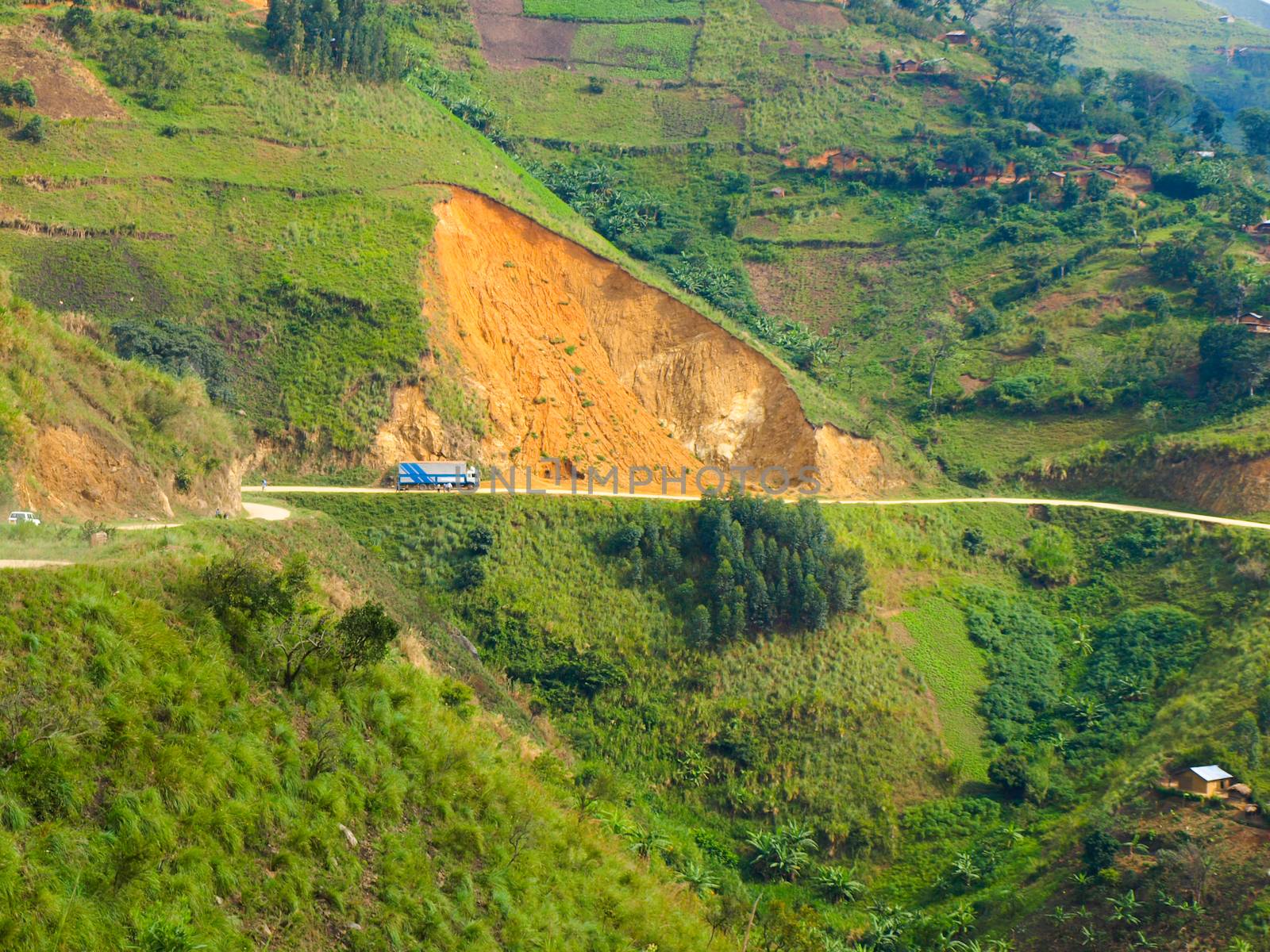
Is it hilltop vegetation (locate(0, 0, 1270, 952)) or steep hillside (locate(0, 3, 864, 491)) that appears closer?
hilltop vegetation (locate(0, 0, 1270, 952))

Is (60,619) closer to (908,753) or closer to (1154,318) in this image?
(908,753)

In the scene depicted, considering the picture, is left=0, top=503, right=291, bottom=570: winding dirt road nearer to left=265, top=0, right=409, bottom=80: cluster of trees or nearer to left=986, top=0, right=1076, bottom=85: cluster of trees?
left=265, top=0, right=409, bottom=80: cluster of trees

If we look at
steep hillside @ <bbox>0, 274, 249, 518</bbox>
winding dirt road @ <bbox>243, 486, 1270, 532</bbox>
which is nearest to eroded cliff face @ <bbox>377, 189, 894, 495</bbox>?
winding dirt road @ <bbox>243, 486, 1270, 532</bbox>

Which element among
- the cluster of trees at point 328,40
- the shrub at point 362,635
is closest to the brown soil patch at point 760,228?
the cluster of trees at point 328,40

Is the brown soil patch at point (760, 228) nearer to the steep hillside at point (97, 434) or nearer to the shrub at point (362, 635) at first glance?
the steep hillside at point (97, 434)

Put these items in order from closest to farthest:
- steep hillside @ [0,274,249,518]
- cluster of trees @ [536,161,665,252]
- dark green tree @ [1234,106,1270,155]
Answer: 1. steep hillside @ [0,274,249,518]
2. cluster of trees @ [536,161,665,252]
3. dark green tree @ [1234,106,1270,155]
